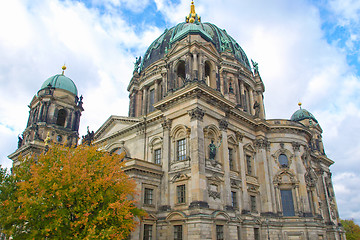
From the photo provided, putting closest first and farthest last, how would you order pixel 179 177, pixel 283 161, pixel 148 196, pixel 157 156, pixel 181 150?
pixel 179 177 → pixel 148 196 → pixel 181 150 → pixel 157 156 → pixel 283 161

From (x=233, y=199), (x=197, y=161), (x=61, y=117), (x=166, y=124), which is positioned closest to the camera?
(x=197, y=161)

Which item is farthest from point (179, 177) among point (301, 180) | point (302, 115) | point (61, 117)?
point (302, 115)

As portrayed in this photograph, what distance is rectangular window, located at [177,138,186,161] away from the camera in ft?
82.8

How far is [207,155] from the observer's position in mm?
24609

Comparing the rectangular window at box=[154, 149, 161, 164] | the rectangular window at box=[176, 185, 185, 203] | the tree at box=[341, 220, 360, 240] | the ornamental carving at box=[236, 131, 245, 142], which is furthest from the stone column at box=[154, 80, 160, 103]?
the tree at box=[341, 220, 360, 240]

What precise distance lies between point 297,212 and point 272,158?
6.31m

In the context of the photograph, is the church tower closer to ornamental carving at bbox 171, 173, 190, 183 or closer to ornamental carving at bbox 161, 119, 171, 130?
ornamental carving at bbox 161, 119, 171, 130

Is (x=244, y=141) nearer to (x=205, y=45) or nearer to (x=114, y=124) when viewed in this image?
(x=205, y=45)

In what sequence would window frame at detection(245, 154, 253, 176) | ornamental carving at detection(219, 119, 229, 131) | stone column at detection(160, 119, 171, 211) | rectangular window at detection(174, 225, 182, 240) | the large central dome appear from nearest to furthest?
rectangular window at detection(174, 225, 182, 240), stone column at detection(160, 119, 171, 211), ornamental carving at detection(219, 119, 229, 131), window frame at detection(245, 154, 253, 176), the large central dome

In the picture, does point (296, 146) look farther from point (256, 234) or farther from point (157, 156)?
point (157, 156)

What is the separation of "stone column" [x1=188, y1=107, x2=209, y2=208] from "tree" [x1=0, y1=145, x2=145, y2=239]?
19.4ft

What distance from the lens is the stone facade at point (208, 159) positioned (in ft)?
76.7

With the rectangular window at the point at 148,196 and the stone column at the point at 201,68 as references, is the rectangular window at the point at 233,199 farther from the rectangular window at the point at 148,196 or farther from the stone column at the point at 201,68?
the stone column at the point at 201,68

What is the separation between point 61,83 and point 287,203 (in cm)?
3854
